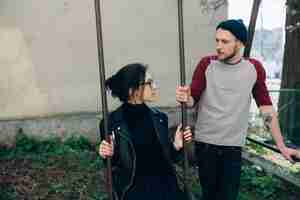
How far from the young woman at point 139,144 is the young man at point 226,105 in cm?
36

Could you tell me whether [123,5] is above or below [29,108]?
above

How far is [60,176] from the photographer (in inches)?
167

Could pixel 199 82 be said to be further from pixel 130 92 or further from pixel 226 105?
pixel 130 92

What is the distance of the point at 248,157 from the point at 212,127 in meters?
2.35

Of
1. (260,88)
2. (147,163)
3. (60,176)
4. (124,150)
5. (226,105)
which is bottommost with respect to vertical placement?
(60,176)

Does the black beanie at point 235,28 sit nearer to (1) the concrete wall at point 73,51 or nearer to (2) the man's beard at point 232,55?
(2) the man's beard at point 232,55

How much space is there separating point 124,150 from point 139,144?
0.10 meters

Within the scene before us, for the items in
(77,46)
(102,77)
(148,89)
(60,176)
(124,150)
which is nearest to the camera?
(102,77)

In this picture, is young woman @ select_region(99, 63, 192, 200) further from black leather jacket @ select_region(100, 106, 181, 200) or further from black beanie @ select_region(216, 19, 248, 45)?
black beanie @ select_region(216, 19, 248, 45)

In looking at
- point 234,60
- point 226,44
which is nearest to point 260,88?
point 234,60

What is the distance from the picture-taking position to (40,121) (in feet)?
16.7

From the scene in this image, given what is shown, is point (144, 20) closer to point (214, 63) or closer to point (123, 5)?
point (123, 5)

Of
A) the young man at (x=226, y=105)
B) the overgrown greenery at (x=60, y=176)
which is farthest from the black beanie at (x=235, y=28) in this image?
the overgrown greenery at (x=60, y=176)

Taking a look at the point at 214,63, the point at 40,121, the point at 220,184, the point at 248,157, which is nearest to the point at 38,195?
the point at 40,121
